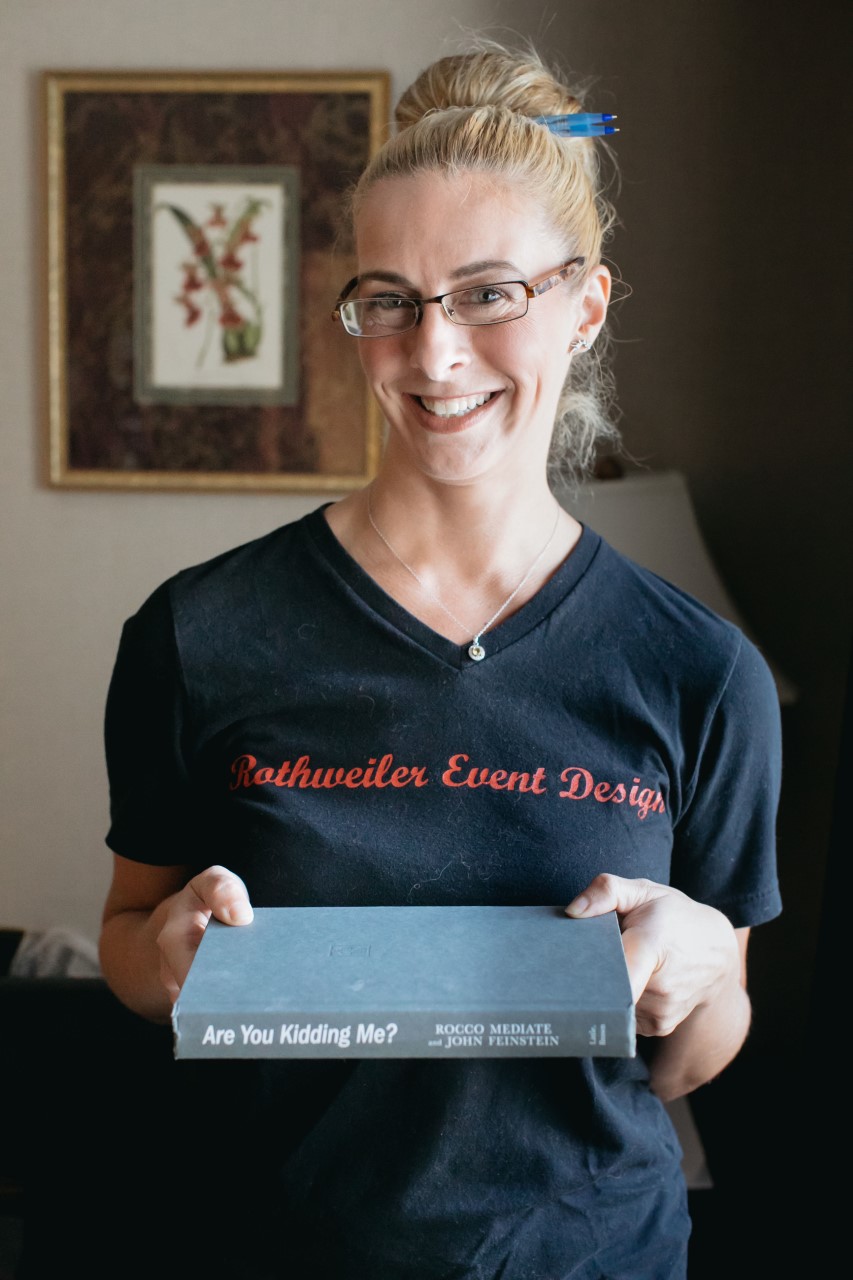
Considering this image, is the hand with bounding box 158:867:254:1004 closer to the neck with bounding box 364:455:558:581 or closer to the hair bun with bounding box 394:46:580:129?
the neck with bounding box 364:455:558:581

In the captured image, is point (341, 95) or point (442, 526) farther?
point (341, 95)

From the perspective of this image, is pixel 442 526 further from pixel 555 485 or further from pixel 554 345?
pixel 555 485

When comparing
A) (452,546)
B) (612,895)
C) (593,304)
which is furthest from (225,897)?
(593,304)

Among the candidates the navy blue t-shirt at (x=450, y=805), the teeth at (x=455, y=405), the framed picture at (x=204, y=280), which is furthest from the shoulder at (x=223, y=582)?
the framed picture at (x=204, y=280)

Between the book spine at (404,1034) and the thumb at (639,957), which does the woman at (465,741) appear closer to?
the thumb at (639,957)

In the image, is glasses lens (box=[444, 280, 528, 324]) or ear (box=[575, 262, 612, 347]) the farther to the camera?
ear (box=[575, 262, 612, 347])

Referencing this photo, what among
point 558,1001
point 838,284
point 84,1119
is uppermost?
point 838,284

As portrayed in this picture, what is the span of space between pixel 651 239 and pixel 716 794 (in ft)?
5.48

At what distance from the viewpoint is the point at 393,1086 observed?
0.95 metres

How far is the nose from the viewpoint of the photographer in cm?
96

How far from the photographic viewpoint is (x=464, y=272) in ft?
3.14

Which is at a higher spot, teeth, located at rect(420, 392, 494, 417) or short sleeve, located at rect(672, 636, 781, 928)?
teeth, located at rect(420, 392, 494, 417)

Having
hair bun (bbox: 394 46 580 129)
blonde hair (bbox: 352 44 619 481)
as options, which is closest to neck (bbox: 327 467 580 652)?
blonde hair (bbox: 352 44 619 481)

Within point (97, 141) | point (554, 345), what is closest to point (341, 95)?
point (97, 141)
